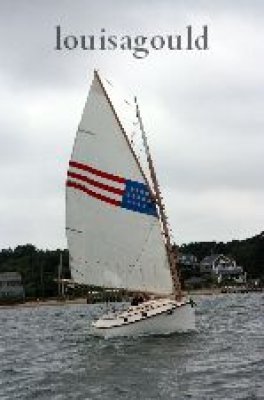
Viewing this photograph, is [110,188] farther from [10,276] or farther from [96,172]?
[10,276]

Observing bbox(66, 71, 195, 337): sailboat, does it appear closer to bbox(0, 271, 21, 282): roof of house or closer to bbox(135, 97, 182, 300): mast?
bbox(135, 97, 182, 300): mast

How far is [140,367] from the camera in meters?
36.7

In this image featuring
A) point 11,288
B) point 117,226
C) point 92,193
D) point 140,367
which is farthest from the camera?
point 11,288

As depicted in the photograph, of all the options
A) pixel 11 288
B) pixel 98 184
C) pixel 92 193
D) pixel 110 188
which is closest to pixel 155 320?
pixel 110 188

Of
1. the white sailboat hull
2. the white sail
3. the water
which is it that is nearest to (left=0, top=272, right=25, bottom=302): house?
the water

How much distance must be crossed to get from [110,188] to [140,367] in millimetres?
16765

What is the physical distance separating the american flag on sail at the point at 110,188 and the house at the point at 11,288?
10701cm

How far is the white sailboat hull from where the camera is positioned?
4869cm

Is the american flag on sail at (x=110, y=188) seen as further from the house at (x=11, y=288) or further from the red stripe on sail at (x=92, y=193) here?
the house at (x=11, y=288)

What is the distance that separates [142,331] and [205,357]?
11.5m

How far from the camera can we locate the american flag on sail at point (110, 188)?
5088 centimetres

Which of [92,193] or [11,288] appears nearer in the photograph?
[92,193]

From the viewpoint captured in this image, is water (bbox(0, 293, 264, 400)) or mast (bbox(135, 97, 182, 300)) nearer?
water (bbox(0, 293, 264, 400))

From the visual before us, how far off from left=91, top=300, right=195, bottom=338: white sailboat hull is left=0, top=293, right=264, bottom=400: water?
73 centimetres
